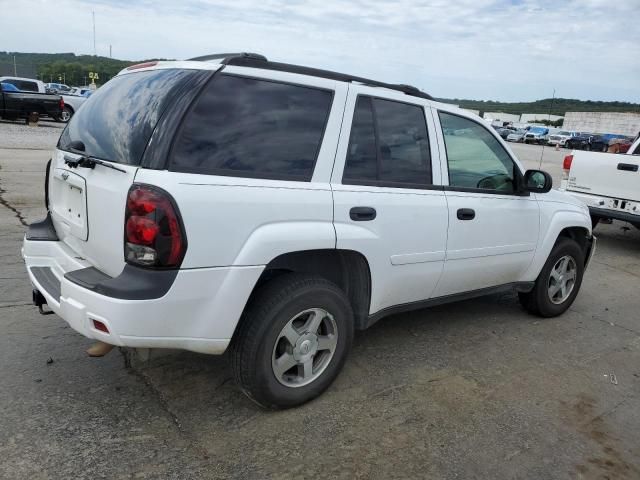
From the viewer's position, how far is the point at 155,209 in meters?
2.40

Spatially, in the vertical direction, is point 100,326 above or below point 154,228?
below

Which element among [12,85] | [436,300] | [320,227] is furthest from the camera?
[12,85]

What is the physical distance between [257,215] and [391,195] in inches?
39.5

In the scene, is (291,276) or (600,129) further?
(600,129)

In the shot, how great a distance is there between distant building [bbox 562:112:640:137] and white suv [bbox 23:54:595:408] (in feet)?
283

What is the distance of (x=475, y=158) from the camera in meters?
4.00

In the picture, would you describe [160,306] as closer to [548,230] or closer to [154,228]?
[154,228]

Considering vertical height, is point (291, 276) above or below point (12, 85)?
below

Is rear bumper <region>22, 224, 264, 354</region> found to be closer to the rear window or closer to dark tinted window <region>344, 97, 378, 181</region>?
the rear window

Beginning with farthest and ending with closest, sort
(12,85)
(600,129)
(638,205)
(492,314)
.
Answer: (600,129) → (12,85) → (638,205) → (492,314)

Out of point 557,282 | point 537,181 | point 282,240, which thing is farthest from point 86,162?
point 557,282

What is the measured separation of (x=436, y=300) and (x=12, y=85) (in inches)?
913

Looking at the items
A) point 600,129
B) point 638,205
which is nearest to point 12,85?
point 638,205

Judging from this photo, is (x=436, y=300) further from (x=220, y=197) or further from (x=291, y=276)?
(x=220, y=197)
